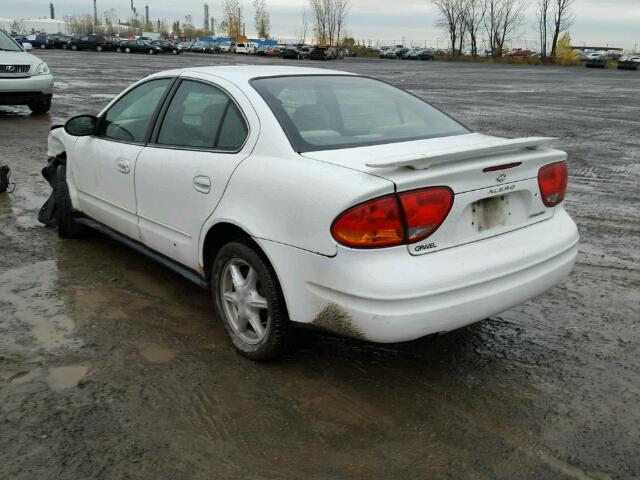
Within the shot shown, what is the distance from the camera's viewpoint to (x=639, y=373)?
11.4 feet

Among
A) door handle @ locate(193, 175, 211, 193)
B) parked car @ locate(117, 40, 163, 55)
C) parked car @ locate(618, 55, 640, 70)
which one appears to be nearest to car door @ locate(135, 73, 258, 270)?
door handle @ locate(193, 175, 211, 193)

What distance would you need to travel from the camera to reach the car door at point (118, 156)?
4414 millimetres

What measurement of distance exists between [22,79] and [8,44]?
1.53m

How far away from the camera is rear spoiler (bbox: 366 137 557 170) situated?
2.89 m

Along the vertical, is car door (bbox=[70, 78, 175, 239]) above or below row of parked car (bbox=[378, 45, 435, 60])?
below

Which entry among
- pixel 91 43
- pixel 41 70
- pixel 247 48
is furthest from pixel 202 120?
pixel 247 48

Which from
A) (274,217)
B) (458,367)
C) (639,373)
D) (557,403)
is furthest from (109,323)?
(639,373)

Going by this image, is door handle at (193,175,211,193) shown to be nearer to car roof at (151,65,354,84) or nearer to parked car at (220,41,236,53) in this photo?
car roof at (151,65,354,84)

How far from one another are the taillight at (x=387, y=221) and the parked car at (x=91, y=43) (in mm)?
67489

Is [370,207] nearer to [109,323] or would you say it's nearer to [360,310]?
[360,310]

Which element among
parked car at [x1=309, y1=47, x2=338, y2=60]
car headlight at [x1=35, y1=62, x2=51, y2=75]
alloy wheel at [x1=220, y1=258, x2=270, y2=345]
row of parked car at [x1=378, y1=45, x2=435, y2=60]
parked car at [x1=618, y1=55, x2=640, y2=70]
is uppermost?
row of parked car at [x1=378, y1=45, x2=435, y2=60]

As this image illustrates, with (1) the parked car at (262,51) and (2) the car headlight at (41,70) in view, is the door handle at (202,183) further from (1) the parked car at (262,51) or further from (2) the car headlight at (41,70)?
(1) the parked car at (262,51)

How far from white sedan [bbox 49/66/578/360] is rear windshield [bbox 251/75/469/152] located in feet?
0.04

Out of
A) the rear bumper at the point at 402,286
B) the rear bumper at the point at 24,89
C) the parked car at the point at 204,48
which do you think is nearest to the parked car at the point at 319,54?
the parked car at the point at 204,48
